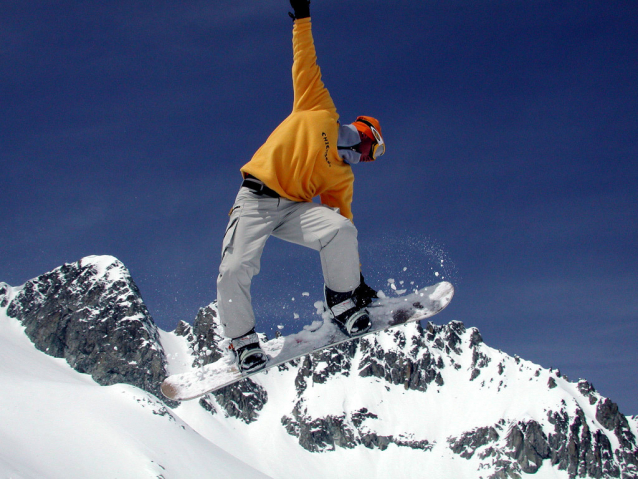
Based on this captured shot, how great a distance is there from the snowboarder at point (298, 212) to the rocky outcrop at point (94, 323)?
12072 centimetres

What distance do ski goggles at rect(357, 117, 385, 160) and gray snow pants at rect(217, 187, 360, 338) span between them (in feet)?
3.32

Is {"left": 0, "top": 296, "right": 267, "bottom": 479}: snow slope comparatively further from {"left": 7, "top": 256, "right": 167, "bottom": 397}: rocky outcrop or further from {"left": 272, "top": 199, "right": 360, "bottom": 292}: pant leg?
{"left": 7, "top": 256, "right": 167, "bottom": 397}: rocky outcrop

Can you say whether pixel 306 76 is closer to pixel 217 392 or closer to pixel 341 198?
pixel 341 198

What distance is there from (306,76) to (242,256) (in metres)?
2.29

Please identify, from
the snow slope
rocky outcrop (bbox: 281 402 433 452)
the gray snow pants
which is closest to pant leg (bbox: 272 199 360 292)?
the gray snow pants

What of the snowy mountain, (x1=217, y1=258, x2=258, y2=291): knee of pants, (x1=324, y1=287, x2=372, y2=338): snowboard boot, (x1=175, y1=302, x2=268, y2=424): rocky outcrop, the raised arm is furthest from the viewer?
(x1=175, y1=302, x2=268, y2=424): rocky outcrop

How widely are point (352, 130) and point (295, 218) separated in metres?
1.31

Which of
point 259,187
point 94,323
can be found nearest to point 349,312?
point 259,187

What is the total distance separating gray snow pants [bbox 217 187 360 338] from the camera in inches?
194

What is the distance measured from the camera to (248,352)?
5.06 m

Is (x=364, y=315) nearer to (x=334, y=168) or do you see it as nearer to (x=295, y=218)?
(x=295, y=218)

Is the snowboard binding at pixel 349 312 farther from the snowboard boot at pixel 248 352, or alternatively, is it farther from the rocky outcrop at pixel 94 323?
the rocky outcrop at pixel 94 323

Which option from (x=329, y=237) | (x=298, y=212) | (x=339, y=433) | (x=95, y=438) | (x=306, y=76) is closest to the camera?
(x=329, y=237)

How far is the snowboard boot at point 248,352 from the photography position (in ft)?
16.6
